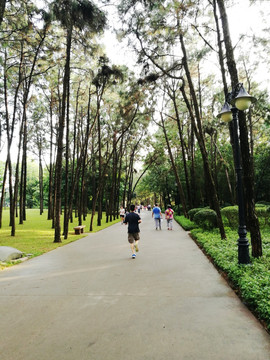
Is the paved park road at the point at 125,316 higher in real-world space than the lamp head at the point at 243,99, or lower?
lower

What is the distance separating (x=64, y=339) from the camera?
315cm

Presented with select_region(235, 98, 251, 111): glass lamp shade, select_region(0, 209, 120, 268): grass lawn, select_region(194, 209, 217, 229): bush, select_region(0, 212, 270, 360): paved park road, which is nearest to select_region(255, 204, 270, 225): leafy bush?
select_region(194, 209, 217, 229): bush

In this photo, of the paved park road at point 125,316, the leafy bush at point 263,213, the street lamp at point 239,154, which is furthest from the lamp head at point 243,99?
the leafy bush at point 263,213

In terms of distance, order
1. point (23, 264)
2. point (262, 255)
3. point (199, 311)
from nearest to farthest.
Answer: point (199, 311), point (262, 255), point (23, 264)

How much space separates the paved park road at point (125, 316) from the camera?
2.86 metres

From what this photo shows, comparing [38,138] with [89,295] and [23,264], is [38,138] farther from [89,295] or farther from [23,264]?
[89,295]

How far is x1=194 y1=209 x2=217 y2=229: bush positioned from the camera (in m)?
13.6

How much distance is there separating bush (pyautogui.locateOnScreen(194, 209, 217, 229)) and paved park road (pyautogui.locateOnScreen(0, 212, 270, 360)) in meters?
7.07

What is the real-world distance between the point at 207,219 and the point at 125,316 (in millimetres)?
10797

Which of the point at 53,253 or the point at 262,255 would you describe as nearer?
the point at 262,255

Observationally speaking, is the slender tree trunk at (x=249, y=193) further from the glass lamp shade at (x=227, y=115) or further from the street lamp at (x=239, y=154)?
the glass lamp shade at (x=227, y=115)

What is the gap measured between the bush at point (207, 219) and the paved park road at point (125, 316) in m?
7.07

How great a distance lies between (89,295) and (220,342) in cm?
269

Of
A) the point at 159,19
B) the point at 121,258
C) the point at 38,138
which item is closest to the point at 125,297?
the point at 121,258
